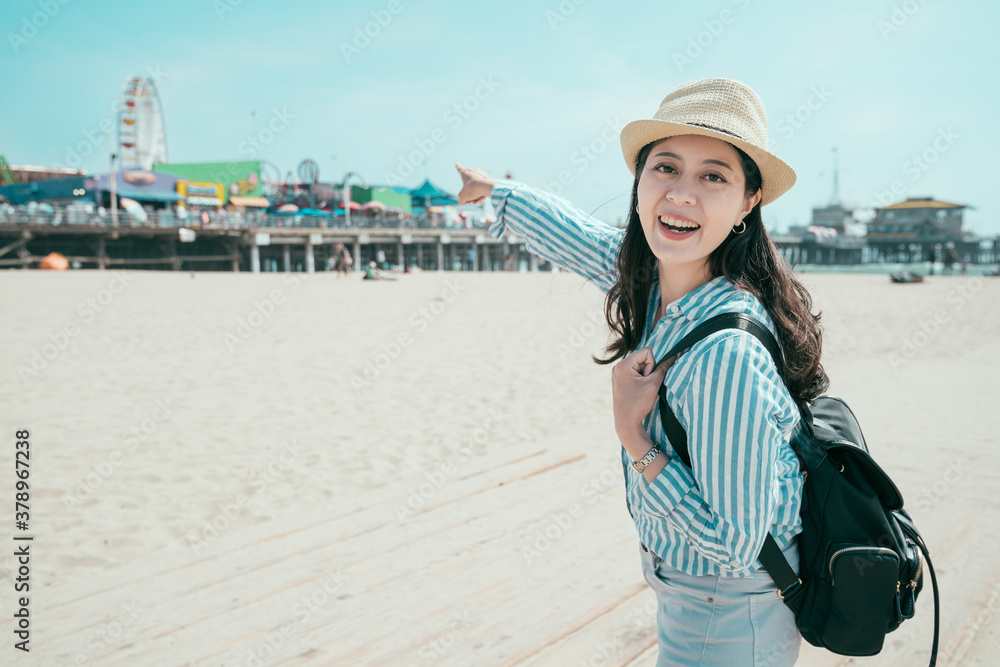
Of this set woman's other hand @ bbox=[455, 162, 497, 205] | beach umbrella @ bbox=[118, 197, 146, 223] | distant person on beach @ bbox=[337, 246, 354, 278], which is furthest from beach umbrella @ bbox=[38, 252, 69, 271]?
woman's other hand @ bbox=[455, 162, 497, 205]

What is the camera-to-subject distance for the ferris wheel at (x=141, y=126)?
40688mm

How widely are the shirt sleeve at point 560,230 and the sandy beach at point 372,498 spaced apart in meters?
0.74

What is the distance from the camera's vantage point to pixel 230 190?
41781 mm

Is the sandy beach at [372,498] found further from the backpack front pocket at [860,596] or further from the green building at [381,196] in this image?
the green building at [381,196]

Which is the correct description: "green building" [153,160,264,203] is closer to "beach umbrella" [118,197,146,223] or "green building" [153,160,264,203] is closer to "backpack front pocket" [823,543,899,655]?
"beach umbrella" [118,197,146,223]

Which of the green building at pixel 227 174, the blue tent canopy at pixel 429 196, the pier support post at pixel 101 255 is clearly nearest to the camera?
the pier support post at pixel 101 255

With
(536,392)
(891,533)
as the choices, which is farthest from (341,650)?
(536,392)

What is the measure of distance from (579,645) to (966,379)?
7.08m

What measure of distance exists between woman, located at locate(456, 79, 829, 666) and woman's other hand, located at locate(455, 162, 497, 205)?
601 millimetres

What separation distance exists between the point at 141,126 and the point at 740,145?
49882 millimetres

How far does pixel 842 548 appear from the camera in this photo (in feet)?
3.76

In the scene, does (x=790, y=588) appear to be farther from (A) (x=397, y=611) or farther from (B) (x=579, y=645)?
(A) (x=397, y=611)

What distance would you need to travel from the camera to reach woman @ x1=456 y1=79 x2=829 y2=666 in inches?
41.2

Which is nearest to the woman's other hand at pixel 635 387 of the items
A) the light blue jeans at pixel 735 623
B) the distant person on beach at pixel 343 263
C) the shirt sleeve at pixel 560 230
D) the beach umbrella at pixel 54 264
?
the light blue jeans at pixel 735 623
